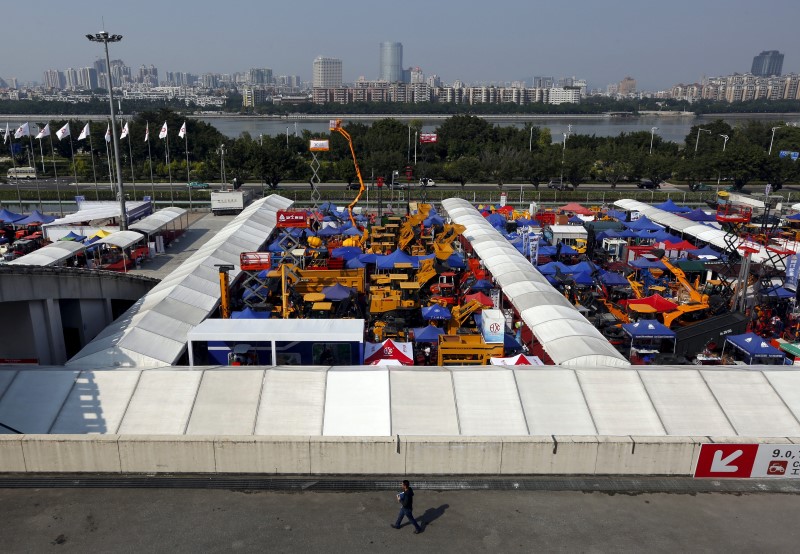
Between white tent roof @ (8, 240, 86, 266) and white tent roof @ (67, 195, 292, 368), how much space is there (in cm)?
594

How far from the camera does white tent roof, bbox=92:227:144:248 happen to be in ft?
87.3

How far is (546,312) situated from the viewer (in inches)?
674

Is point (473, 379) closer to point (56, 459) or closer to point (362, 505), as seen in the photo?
point (362, 505)

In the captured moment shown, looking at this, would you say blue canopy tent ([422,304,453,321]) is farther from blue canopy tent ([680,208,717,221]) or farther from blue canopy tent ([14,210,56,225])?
blue canopy tent ([14,210,56,225])

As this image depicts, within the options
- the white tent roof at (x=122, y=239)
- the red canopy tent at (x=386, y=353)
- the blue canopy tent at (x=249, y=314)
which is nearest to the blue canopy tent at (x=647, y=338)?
the red canopy tent at (x=386, y=353)

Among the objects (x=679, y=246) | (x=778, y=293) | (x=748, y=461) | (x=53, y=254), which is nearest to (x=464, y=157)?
(x=679, y=246)

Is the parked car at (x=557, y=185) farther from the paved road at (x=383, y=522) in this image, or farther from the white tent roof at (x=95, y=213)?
the paved road at (x=383, y=522)

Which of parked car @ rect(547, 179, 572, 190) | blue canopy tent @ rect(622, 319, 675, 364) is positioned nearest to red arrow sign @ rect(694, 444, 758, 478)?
blue canopy tent @ rect(622, 319, 675, 364)

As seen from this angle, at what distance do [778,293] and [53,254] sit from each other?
27870mm

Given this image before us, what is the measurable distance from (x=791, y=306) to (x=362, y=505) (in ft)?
64.2

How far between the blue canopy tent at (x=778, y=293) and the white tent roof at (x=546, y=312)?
8.07 meters

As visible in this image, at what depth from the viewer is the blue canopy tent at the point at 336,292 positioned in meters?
19.4

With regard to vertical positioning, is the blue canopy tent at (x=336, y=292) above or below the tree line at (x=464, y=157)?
below

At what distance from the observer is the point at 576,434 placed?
11180 millimetres
